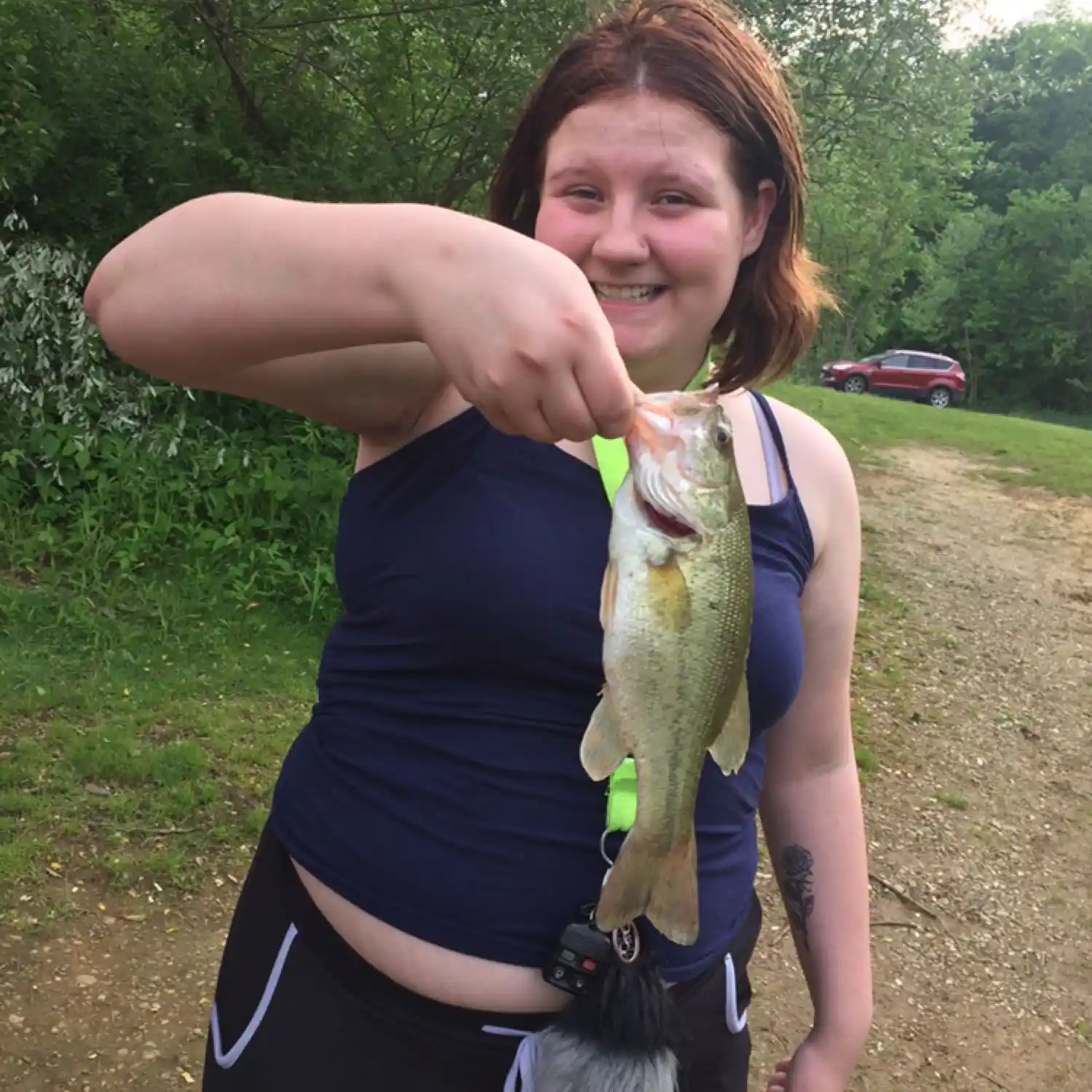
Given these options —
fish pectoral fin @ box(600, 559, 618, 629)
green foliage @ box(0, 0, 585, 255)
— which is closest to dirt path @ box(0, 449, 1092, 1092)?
fish pectoral fin @ box(600, 559, 618, 629)

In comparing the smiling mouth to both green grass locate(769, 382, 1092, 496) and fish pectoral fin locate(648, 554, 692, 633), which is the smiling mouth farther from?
green grass locate(769, 382, 1092, 496)

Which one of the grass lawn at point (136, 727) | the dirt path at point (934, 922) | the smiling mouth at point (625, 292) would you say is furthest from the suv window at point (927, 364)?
the smiling mouth at point (625, 292)

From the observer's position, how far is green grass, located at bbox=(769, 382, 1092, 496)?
Result: 544 inches

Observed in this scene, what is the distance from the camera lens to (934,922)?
454 cm

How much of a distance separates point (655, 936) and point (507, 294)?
92cm

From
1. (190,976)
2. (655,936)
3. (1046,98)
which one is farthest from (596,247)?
(1046,98)

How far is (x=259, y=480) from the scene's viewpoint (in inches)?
247

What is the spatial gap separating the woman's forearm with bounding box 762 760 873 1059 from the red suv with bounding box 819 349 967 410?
34097 mm

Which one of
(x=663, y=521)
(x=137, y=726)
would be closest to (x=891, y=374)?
(x=137, y=726)

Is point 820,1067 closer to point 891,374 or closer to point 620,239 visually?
point 620,239

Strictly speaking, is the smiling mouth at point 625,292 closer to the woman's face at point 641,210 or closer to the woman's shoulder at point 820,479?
→ the woman's face at point 641,210

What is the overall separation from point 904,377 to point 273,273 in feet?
116

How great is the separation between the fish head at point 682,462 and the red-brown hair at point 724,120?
0.54 metres

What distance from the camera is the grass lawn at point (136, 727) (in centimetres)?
397
